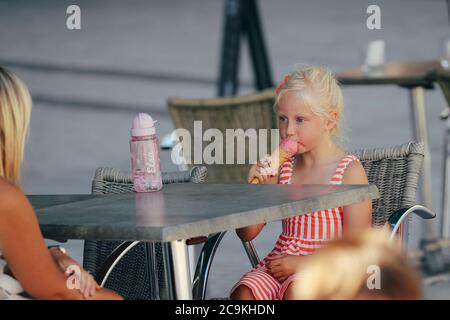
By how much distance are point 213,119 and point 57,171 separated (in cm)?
341

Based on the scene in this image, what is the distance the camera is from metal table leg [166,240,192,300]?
235 centimetres

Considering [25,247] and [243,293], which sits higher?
[25,247]

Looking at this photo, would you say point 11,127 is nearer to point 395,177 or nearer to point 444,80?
point 395,177

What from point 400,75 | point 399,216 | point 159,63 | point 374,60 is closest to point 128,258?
point 399,216

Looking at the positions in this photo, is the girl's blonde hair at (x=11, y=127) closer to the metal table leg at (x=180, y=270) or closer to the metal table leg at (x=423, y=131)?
the metal table leg at (x=180, y=270)

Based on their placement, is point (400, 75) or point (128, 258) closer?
point (128, 258)

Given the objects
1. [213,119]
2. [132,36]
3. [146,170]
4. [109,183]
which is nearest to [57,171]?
[213,119]

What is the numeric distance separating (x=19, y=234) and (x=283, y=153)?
978 mm

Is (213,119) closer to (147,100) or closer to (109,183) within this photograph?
(109,183)

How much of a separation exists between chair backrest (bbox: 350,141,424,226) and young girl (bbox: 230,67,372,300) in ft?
0.57

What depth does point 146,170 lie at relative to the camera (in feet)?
9.41

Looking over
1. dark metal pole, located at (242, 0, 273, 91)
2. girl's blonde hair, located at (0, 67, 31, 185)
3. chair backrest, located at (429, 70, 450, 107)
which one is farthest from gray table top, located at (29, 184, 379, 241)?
dark metal pole, located at (242, 0, 273, 91)

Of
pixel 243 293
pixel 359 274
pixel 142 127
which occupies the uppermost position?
pixel 142 127

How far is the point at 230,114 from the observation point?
4.45 m
